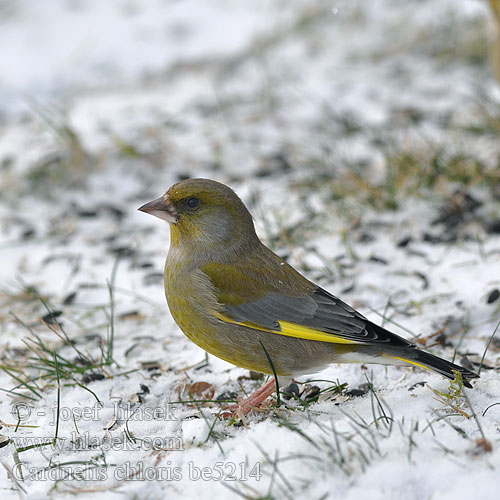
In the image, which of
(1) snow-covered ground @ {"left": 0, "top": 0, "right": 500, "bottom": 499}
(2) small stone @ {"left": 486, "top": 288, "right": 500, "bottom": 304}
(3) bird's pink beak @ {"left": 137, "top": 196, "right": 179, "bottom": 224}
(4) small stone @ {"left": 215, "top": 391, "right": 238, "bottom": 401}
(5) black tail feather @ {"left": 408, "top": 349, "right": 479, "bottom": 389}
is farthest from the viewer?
(2) small stone @ {"left": 486, "top": 288, "right": 500, "bottom": 304}

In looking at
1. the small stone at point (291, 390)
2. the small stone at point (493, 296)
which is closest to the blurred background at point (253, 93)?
the small stone at point (493, 296)

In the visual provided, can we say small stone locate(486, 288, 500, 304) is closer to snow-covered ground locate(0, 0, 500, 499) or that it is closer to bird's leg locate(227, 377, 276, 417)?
snow-covered ground locate(0, 0, 500, 499)

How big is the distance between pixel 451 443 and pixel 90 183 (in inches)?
173

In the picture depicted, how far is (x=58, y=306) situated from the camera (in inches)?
186

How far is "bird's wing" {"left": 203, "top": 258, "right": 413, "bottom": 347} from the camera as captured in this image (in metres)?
3.22

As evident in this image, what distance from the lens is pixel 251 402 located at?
3.27 meters

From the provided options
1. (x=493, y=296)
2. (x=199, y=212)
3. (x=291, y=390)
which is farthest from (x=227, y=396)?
(x=493, y=296)

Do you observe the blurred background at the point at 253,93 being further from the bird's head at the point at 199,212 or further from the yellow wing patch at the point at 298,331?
the yellow wing patch at the point at 298,331

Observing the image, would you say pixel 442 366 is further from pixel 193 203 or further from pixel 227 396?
pixel 193 203

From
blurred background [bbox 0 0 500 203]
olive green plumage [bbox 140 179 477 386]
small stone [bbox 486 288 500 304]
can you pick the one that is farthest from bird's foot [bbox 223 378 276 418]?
blurred background [bbox 0 0 500 203]

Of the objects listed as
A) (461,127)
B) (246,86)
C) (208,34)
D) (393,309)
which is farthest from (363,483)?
(208,34)

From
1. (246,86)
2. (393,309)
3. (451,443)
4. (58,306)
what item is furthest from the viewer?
(246,86)

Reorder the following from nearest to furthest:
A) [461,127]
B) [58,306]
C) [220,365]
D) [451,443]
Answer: [451,443] → [220,365] → [58,306] → [461,127]

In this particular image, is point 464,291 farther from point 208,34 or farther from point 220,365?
point 208,34
